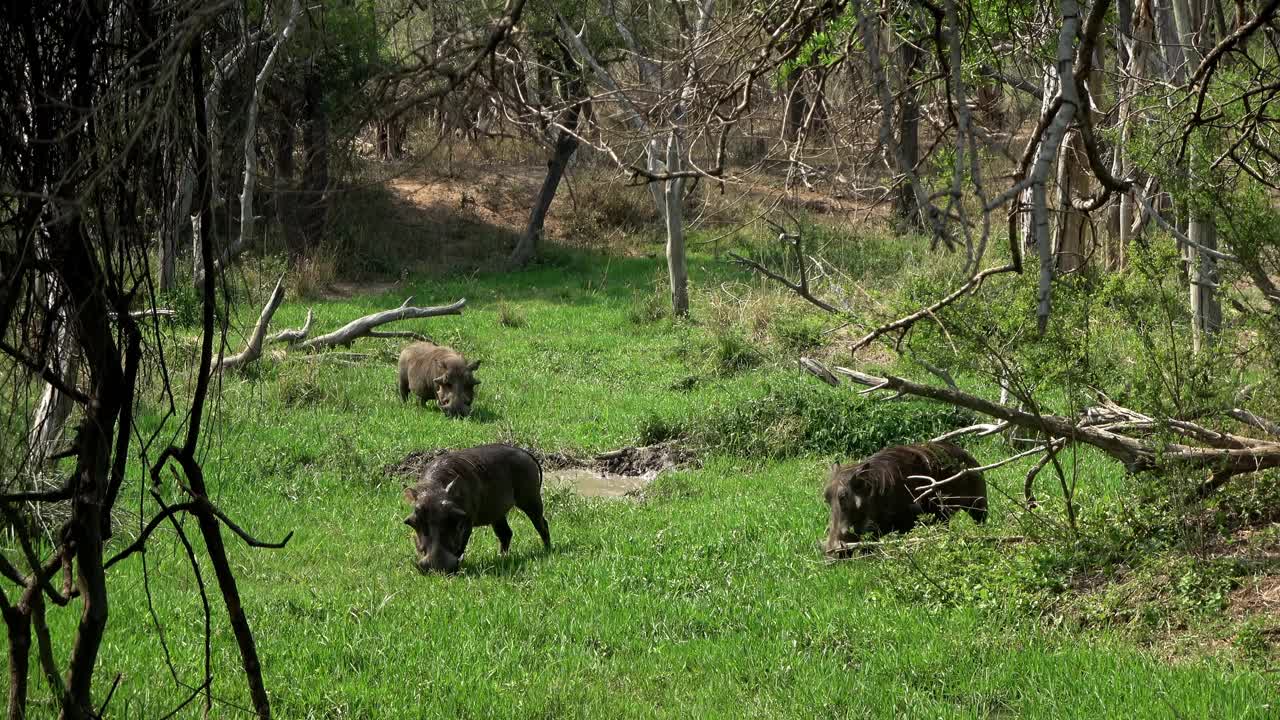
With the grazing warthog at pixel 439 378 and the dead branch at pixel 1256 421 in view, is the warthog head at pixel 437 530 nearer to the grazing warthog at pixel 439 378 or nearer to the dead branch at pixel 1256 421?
the dead branch at pixel 1256 421

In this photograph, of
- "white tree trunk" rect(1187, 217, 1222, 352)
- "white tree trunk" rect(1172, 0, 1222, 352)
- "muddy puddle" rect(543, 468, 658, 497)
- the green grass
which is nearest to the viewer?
the green grass

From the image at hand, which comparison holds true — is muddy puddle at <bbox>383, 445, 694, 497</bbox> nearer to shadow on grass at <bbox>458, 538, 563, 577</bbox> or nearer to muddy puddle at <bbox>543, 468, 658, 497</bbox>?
muddy puddle at <bbox>543, 468, 658, 497</bbox>

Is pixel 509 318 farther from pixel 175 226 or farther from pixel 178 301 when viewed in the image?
pixel 175 226

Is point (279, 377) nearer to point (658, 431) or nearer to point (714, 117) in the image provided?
point (658, 431)

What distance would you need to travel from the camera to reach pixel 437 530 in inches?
356

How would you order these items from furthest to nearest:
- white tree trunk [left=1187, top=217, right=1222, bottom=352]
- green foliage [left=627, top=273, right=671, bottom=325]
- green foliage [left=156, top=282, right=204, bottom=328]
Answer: green foliage [left=627, top=273, right=671, bottom=325] < white tree trunk [left=1187, top=217, right=1222, bottom=352] < green foliage [left=156, top=282, right=204, bottom=328]

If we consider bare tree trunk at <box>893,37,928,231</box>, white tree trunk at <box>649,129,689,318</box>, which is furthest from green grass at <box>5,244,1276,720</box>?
white tree trunk at <box>649,129,689,318</box>

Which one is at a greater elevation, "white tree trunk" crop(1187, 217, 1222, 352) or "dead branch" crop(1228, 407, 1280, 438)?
"white tree trunk" crop(1187, 217, 1222, 352)

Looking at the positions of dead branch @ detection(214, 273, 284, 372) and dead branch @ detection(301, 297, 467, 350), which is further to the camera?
dead branch @ detection(301, 297, 467, 350)

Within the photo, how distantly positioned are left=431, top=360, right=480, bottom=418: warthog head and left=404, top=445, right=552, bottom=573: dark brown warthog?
464cm

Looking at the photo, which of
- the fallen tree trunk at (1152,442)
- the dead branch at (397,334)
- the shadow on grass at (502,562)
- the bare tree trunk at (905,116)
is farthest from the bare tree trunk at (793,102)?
the dead branch at (397,334)

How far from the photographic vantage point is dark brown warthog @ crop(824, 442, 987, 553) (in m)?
8.82

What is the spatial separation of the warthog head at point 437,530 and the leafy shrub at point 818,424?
14.6 ft

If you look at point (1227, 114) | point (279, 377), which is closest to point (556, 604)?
point (1227, 114)
